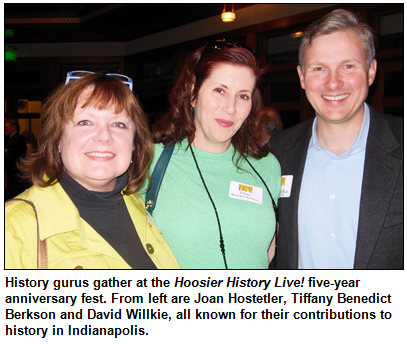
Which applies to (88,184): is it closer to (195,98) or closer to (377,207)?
(195,98)

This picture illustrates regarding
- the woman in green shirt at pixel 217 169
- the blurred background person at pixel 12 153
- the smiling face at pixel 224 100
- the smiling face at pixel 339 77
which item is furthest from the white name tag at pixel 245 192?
the blurred background person at pixel 12 153

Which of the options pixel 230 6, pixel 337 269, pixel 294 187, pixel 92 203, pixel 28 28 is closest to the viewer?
pixel 92 203

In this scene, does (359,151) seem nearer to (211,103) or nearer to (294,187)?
(294,187)

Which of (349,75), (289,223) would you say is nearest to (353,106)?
(349,75)

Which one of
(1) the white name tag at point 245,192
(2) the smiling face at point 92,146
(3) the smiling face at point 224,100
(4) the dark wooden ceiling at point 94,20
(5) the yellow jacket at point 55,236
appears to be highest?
(4) the dark wooden ceiling at point 94,20

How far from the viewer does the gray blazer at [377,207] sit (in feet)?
5.47

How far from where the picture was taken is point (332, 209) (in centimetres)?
182

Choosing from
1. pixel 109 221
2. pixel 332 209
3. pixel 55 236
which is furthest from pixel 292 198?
pixel 55 236


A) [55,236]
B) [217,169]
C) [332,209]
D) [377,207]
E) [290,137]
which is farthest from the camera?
[290,137]

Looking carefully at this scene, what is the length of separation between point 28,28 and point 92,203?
29.6ft

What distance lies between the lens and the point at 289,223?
74.7 inches

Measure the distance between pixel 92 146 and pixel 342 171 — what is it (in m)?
1.32

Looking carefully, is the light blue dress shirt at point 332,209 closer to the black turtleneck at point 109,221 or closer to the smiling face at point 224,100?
the smiling face at point 224,100

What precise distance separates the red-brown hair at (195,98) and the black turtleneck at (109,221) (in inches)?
23.5
